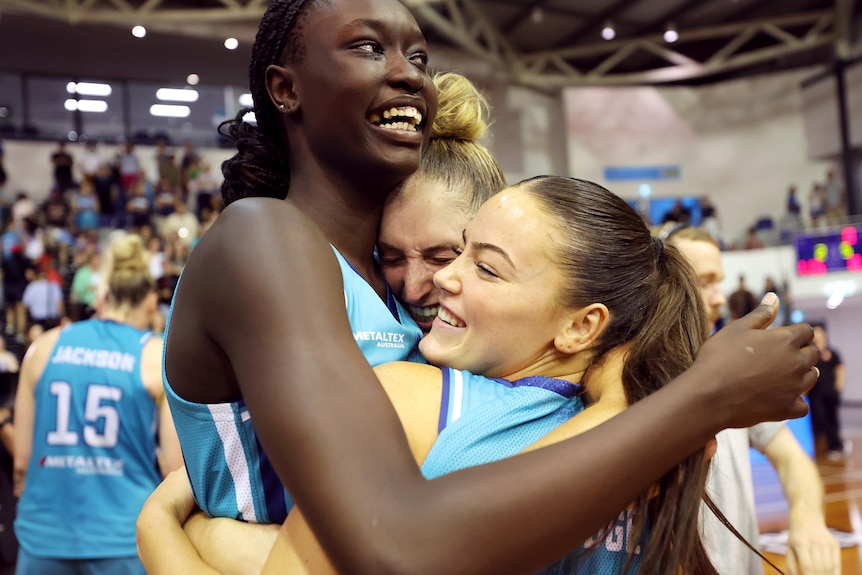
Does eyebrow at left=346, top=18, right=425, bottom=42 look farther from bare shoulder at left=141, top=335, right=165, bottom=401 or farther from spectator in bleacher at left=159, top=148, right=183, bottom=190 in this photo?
spectator in bleacher at left=159, top=148, right=183, bottom=190

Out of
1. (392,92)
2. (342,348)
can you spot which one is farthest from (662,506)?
(392,92)

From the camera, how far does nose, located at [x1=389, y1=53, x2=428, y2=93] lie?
57.6 inches

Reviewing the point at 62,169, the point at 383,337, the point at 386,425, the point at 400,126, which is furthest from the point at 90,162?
the point at 386,425

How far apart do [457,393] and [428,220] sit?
1.97 ft

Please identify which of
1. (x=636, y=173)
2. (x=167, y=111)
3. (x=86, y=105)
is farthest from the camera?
(x=636, y=173)

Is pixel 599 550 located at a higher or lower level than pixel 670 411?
lower

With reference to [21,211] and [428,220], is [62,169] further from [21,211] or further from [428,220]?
[428,220]

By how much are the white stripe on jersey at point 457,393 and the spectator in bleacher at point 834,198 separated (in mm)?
17566

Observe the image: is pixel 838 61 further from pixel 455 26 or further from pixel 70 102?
pixel 70 102

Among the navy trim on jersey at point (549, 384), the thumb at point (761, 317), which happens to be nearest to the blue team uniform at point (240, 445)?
the navy trim on jersey at point (549, 384)

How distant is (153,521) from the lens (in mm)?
1509

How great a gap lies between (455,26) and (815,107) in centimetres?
900

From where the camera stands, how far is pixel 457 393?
1181 millimetres

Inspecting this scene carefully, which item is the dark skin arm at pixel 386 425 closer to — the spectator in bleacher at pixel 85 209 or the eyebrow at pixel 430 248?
the eyebrow at pixel 430 248
